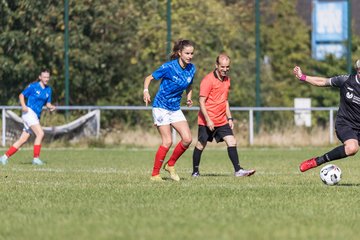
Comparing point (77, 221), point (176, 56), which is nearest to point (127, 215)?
point (77, 221)

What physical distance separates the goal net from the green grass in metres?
9.80

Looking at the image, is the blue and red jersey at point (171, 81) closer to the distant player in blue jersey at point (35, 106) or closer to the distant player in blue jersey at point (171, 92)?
the distant player in blue jersey at point (171, 92)

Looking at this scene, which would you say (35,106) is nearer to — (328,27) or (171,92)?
(171,92)

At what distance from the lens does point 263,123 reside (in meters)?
30.1

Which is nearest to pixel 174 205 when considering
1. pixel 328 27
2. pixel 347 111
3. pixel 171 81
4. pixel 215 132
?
pixel 347 111

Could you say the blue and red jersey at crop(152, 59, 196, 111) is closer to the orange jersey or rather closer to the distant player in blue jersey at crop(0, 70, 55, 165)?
the orange jersey

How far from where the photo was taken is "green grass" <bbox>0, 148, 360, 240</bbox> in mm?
8383

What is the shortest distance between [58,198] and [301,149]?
16391mm

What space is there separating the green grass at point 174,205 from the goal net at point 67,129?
386 inches

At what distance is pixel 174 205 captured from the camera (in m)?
10.5

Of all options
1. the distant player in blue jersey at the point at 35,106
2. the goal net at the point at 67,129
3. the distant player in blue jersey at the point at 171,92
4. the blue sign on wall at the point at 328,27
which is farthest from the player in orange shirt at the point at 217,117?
the blue sign on wall at the point at 328,27

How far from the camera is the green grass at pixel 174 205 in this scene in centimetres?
838

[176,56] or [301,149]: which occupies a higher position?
[176,56]

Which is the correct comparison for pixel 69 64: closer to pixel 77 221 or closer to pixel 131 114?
pixel 131 114
